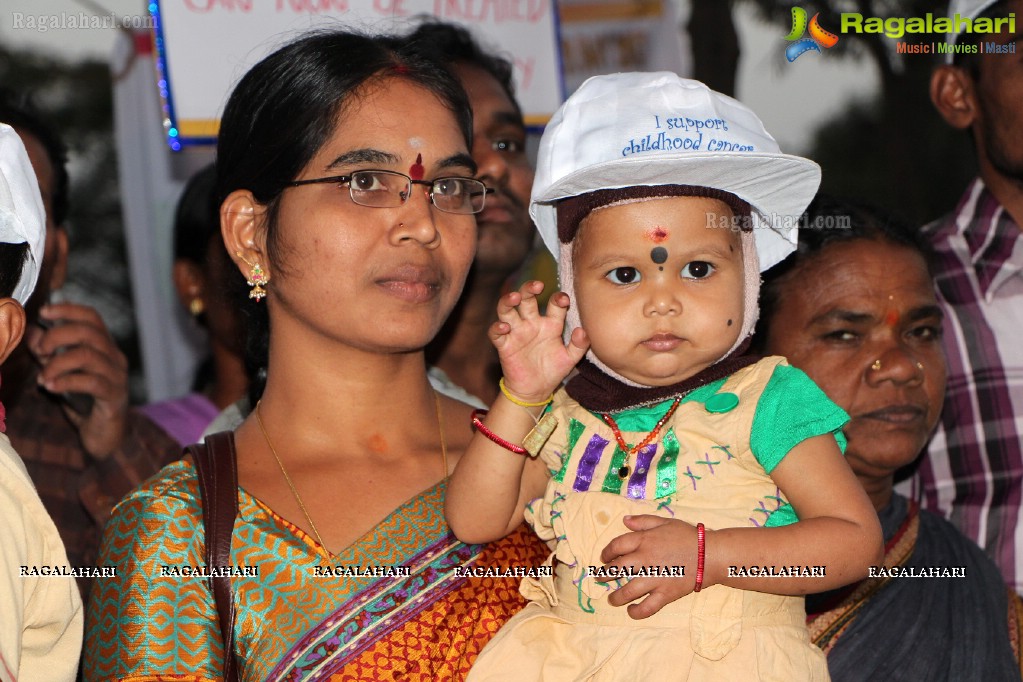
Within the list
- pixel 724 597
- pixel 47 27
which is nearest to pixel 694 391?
pixel 724 597

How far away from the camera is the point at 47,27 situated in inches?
148

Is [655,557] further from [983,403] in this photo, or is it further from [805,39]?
[805,39]

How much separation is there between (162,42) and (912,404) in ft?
8.72

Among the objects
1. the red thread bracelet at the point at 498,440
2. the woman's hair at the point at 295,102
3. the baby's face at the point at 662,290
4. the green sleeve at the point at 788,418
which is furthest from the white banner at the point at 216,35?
the green sleeve at the point at 788,418

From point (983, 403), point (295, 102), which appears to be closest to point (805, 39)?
point (983, 403)

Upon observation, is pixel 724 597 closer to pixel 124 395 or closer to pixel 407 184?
pixel 407 184

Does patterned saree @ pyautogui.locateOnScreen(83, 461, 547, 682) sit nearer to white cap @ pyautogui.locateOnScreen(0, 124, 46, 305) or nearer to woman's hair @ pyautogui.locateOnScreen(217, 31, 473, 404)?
white cap @ pyautogui.locateOnScreen(0, 124, 46, 305)

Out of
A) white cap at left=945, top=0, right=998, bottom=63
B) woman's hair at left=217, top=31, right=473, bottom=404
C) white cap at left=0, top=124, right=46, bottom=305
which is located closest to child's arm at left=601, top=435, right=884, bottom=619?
woman's hair at left=217, top=31, right=473, bottom=404

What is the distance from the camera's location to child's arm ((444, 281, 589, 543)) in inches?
95.7

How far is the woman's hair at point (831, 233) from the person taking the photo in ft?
10.8

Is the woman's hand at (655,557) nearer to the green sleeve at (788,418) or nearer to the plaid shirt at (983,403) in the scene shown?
the green sleeve at (788,418)

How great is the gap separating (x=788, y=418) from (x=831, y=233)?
1188 millimetres

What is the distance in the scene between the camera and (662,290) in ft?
7.75

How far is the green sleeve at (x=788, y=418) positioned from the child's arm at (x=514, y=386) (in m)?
0.40
